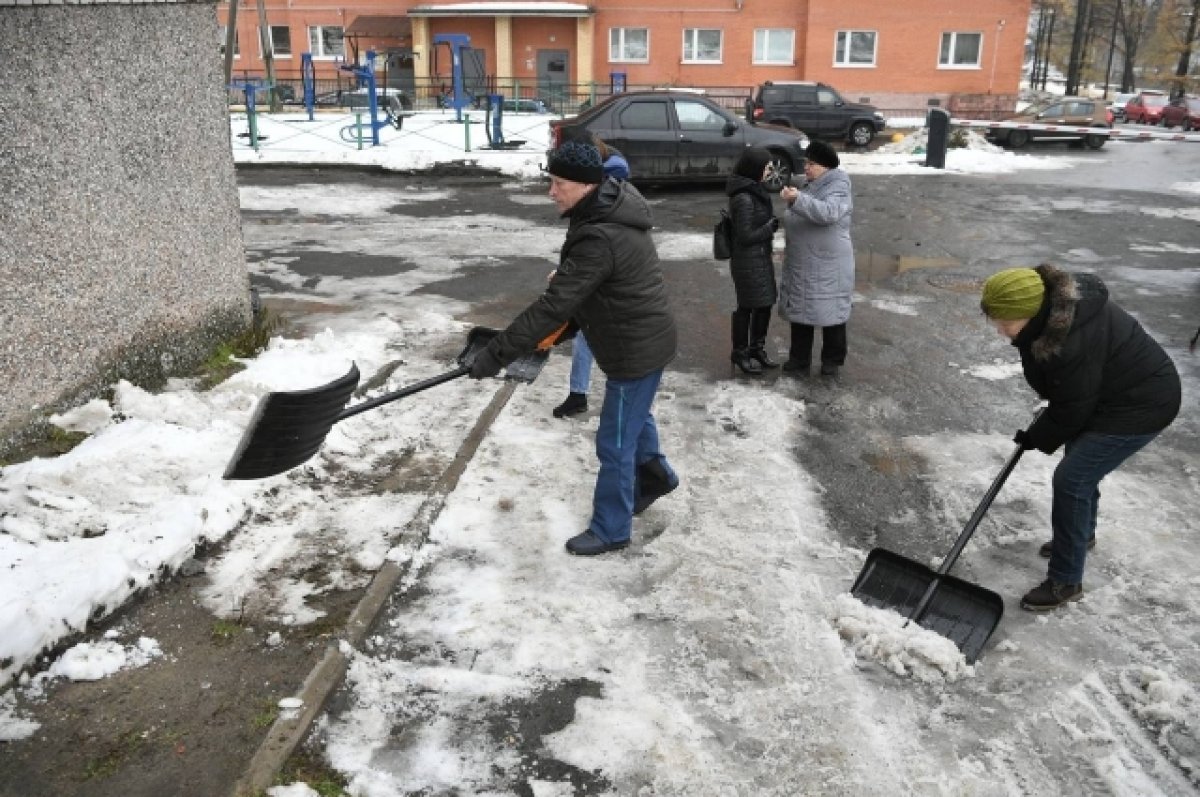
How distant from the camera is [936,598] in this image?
4.18 meters

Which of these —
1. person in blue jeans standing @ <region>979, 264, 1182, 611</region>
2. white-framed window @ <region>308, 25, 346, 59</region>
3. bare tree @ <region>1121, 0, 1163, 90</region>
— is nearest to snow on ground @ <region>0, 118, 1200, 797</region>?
person in blue jeans standing @ <region>979, 264, 1182, 611</region>

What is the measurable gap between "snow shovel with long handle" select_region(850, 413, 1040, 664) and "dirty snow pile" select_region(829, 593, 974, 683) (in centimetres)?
8

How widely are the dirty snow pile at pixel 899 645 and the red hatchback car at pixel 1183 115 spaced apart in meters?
39.7

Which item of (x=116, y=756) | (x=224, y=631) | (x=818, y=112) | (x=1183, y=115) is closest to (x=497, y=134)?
(x=818, y=112)

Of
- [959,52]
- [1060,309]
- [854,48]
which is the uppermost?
[854,48]

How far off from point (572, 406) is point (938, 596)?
2.88 metres

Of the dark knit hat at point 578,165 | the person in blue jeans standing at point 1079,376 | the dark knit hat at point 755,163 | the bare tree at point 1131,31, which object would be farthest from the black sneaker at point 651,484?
the bare tree at point 1131,31

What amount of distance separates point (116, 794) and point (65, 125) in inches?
147

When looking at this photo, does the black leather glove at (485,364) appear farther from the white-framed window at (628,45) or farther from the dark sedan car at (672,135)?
the white-framed window at (628,45)

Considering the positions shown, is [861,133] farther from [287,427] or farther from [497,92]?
[287,427]

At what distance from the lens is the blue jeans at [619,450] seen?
4559 millimetres

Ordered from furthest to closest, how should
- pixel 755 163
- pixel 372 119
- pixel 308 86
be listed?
pixel 308 86, pixel 372 119, pixel 755 163

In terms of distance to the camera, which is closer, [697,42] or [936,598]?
[936,598]

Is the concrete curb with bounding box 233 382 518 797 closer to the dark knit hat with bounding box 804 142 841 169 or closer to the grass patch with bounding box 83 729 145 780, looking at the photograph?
the grass patch with bounding box 83 729 145 780
